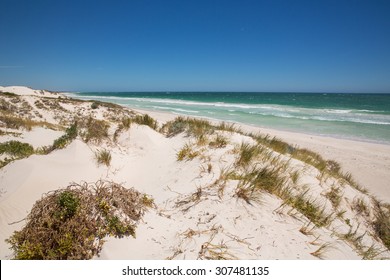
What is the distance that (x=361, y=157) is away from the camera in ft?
36.7

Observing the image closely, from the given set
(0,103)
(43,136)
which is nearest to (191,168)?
(43,136)

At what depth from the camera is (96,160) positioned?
5.41m

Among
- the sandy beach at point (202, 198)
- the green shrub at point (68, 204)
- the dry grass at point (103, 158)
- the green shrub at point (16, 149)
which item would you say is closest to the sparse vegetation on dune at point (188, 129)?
the sandy beach at point (202, 198)

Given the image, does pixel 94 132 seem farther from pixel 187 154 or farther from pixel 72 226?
pixel 72 226

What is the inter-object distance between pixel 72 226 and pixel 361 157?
13135 millimetres

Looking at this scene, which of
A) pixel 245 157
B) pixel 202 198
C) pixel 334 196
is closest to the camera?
pixel 202 198

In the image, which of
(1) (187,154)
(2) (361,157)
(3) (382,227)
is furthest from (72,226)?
(2) (361,157)

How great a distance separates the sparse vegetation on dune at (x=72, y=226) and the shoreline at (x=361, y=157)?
804 centimetres

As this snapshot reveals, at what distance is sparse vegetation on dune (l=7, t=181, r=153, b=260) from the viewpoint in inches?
97.9

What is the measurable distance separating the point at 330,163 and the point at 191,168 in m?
7.13

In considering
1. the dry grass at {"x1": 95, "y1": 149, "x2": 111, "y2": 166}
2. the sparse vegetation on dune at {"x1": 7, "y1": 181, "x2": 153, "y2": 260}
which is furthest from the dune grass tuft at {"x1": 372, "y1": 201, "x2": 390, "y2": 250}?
the dry grass at {"x1": 95, "y1": 149, "x2": 111, "y2": 166}

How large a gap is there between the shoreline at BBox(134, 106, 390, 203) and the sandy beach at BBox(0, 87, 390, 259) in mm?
661

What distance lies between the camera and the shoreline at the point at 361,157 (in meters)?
8.56
